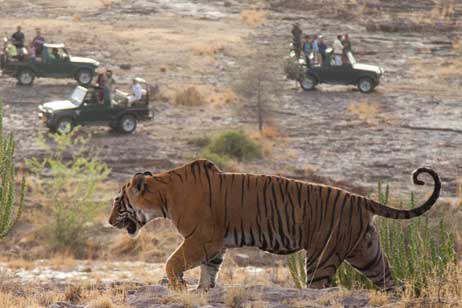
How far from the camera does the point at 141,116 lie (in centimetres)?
2909

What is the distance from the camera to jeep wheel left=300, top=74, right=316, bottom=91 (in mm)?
35438

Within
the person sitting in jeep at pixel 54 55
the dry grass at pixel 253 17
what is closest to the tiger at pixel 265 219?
the person sitting in jeep at pixel 54 55

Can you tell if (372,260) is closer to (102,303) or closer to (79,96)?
(102,303)

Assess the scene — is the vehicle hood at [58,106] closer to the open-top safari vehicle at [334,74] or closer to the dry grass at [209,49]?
the open-top safari vehicle at [334,74]

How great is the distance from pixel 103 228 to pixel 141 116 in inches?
243

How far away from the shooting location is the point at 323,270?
430 inches

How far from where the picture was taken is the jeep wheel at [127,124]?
95.9 feet

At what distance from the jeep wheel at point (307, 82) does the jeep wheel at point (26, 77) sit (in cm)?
767

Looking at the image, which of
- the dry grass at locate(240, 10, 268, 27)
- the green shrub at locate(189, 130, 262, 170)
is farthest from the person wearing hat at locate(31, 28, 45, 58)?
the dry grass at locate(240, 10, 268, 27)

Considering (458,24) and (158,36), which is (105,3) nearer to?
(158,36)

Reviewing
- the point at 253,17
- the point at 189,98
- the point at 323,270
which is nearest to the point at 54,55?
the point at 189,98

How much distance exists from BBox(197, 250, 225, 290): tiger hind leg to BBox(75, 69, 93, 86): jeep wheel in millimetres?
23900

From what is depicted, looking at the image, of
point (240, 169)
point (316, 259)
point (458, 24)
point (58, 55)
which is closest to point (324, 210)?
point (316, 259)

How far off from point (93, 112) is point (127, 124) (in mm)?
1125
